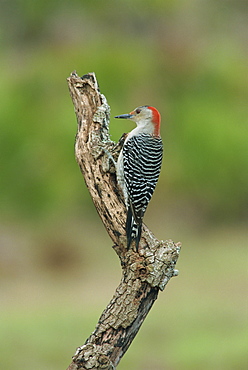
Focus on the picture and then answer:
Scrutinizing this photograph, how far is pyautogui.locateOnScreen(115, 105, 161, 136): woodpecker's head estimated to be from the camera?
614 centimetres

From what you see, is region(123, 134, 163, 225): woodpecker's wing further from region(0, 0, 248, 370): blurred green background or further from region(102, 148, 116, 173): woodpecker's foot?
region(0, 0, 248, 370): blurred green background

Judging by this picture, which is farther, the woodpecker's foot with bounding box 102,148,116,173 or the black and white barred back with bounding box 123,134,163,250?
the black and white barred back with bounding box 123,134,163,250

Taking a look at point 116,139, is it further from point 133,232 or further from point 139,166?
point 133,232

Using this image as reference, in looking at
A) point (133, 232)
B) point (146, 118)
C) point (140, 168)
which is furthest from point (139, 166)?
point (133, 232)

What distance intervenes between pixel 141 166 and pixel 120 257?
1245 mm

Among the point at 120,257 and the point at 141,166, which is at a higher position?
the point at 141,166

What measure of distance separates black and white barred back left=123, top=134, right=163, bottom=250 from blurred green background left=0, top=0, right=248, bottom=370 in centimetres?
554

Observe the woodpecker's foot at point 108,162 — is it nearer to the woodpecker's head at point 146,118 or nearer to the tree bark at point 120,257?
the tree bark at point 120,257

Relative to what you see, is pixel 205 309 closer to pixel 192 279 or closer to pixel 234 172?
pixel 192 279

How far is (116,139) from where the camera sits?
45.3ft

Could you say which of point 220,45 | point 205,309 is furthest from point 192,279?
point 220,45

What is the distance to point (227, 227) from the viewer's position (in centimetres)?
1678

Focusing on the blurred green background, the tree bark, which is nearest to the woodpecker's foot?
the tree bark

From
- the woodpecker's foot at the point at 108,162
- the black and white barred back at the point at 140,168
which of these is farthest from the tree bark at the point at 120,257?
the black and white barred back at the point at 140,168
